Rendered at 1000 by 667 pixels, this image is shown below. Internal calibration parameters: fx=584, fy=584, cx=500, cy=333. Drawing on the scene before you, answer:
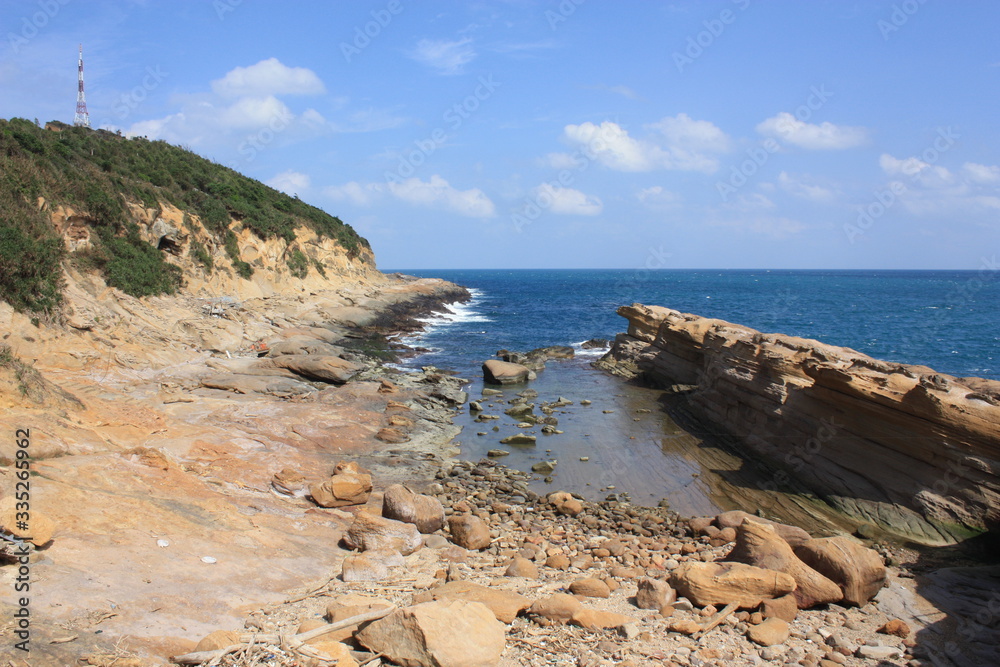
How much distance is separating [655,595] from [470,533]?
3.71m

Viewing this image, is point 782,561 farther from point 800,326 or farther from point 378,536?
point 800,326

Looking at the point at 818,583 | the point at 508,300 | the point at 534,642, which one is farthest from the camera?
the point at 508,300

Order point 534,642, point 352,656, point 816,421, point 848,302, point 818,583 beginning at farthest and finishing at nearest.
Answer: point 848,302 → point 816,421 → point 818,583 → point 534,642 → point 352,656

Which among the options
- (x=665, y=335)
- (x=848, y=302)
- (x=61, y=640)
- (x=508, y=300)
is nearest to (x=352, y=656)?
(x=61, y=640)

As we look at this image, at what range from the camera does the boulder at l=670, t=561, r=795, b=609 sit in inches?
312

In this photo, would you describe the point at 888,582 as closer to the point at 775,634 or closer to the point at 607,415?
the point at 775,634

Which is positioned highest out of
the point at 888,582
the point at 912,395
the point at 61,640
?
the point at 912,395

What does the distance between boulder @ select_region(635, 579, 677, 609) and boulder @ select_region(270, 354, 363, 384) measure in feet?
51.0

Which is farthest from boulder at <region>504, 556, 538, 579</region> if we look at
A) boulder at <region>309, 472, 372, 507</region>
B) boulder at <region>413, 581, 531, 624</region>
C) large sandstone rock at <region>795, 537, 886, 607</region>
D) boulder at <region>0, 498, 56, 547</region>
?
boulder at <region>0, 498, 56, 547</region>

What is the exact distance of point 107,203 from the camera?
23375 mm

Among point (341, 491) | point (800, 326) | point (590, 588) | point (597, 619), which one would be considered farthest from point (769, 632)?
point (800, 326)

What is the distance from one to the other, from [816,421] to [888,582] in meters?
5.86

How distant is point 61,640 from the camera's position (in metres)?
5.40

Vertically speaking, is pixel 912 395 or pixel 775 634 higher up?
pixel 912 395
